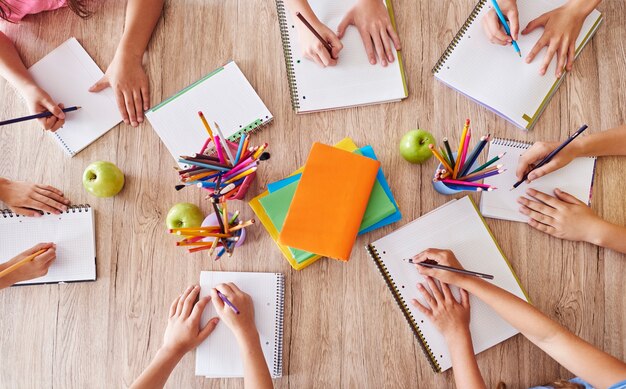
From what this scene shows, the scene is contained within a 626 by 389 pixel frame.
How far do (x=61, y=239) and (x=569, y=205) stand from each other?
116 centimetres

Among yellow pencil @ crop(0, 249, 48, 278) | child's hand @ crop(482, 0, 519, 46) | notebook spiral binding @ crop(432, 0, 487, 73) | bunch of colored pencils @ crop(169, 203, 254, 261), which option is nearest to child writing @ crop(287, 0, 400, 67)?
notebook spiral binding @ crop(432, 0, 487, 73)

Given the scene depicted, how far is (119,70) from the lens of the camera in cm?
108

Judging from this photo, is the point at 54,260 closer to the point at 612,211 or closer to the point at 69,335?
the point at 69,335

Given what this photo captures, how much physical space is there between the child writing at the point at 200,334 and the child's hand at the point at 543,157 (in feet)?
2.25

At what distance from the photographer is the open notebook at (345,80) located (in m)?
1.08

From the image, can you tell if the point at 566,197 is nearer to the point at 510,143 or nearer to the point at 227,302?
the point at 510,143

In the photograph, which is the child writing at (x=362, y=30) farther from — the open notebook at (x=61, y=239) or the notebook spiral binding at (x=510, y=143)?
the open notebook at (x=61, y=239)

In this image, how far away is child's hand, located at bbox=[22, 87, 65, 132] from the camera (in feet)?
3.49

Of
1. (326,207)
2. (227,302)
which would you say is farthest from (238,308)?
(326,207)

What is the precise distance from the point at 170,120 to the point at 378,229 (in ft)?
1.80

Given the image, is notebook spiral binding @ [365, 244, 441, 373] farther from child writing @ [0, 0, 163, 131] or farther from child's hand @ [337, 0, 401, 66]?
child writing @ [0, 0, 163, 131]

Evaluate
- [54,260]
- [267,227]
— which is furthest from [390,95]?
[54,260]

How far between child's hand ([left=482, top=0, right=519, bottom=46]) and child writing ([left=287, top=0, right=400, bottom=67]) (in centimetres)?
22

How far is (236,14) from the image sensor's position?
3.70ft
